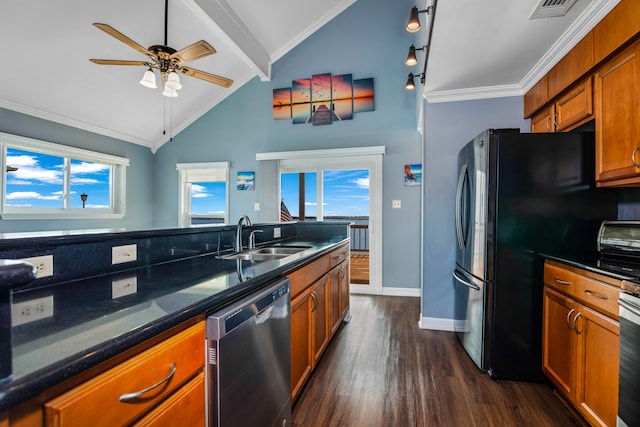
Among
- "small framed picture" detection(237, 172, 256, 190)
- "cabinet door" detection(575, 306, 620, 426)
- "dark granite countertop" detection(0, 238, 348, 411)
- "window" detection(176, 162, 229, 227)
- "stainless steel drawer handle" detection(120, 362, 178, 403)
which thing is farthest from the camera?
"window" detection(176, 162, 229, 227)

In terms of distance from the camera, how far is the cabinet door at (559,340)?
1701 mm

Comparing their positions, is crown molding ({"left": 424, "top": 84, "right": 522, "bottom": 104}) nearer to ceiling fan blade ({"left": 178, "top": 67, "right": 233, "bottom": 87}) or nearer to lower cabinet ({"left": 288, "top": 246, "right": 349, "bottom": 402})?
lower cabinet ({"left": 288, "top": 246, "right": 349, "bottom": 402})

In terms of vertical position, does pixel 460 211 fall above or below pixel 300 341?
above

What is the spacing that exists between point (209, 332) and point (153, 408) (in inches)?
9.5

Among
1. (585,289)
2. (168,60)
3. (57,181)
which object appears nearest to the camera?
(585,289)

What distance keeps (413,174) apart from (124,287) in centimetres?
390

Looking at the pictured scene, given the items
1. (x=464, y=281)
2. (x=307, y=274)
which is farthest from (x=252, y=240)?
(x=464, y=281)

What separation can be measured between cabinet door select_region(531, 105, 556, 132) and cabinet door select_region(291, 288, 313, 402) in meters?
2.30

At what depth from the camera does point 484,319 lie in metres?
2.19

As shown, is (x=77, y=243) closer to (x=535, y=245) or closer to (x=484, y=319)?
(x=484, y=319)

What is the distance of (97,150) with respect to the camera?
4.81 m

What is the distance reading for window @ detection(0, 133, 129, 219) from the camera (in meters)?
3.91

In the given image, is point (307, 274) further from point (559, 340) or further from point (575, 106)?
point (575, 106)

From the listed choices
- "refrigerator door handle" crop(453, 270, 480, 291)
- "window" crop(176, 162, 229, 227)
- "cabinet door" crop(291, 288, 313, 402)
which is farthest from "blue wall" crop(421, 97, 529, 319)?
"window" crop(176, 162, 229, 227)
